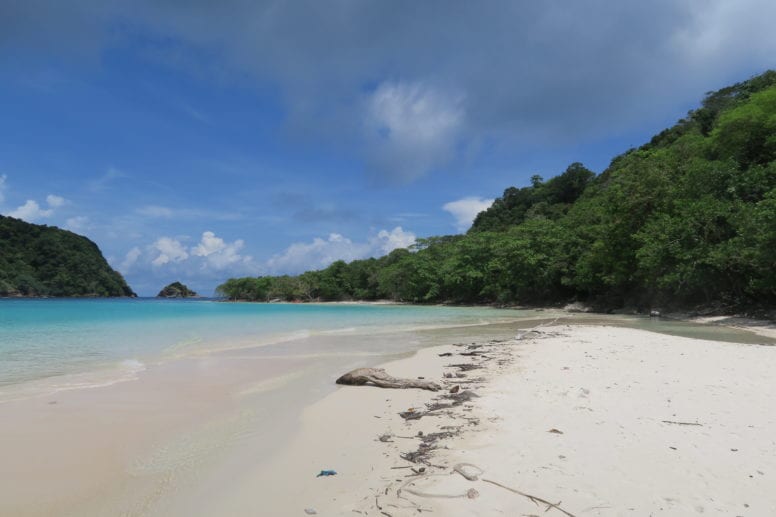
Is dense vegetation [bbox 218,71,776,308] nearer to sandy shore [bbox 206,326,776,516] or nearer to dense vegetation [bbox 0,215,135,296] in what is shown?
sandy shore [bbox 206,326,776,516]

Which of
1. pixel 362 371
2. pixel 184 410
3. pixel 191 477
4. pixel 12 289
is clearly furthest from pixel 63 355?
pixel 12 289

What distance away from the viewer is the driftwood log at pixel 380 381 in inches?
285

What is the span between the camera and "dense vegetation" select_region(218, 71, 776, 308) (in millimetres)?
22188

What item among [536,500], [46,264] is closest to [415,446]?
[536,500]

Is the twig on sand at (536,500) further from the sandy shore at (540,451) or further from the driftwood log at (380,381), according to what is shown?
the driftwood log at (380,381)

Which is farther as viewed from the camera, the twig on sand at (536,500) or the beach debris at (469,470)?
the beach debris at (469,470)

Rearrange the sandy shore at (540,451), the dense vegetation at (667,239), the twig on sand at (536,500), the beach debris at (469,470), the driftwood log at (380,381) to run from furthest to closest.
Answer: the dense vegetation at (667,239), the driftwood log at (380,381), the beach debris at (469,470), the sandy shore at (540,451), the twig on sand at (536,500)

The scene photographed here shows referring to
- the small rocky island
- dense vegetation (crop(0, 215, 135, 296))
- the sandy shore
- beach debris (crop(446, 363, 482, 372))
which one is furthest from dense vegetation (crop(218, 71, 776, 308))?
the small rocky island

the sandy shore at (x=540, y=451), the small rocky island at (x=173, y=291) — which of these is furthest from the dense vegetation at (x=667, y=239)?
the small rocky island at (x=173, y=291)

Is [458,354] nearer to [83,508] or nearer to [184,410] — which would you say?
[184,410]

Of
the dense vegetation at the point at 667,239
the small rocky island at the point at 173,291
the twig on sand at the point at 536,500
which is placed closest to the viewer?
the twig on sand at the point at 536,500

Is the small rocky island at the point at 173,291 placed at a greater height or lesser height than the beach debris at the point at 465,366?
greater

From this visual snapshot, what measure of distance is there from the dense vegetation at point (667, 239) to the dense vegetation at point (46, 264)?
334ft

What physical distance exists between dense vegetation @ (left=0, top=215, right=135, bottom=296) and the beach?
121m
